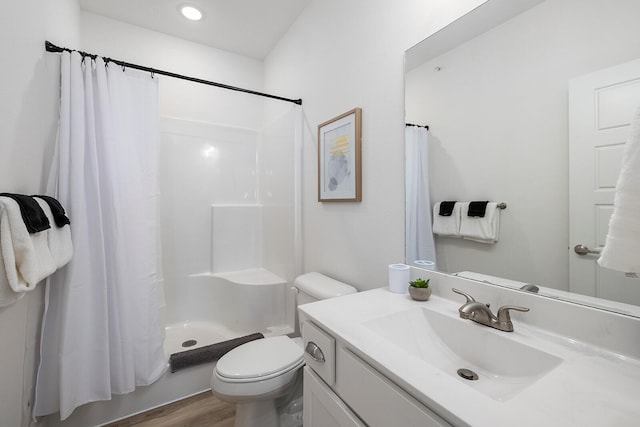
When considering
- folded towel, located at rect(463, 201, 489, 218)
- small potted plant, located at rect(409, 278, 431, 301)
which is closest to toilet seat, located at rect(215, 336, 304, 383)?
small potted plant, located at rect(409, 278, 431, 301)

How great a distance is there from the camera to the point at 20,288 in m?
0.86

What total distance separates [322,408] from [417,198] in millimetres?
861

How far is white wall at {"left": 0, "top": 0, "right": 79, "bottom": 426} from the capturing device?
3.20 feet

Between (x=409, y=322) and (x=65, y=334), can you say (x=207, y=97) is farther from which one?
(x=409, y=322)

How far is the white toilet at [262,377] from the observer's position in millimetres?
1187

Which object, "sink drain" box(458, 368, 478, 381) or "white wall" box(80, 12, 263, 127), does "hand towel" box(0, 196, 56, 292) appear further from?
"white wall" box(80, 12, 263, 127)

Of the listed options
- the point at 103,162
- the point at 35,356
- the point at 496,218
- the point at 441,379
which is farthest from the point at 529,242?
the point at 35,356

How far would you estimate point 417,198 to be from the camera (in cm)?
118

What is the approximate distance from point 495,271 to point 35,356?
2.05 metres

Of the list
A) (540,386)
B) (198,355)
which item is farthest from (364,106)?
(198,355)

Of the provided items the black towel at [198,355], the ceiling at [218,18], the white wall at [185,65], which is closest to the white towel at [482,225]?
the black towel at [198,355]

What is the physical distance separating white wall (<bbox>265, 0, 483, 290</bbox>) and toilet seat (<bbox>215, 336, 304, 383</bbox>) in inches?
18.9

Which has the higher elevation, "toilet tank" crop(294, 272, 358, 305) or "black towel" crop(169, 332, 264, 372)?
"toilet tank" crop(294, 272, 358, 305)

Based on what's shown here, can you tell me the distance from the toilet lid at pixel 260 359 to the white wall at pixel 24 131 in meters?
0.77
